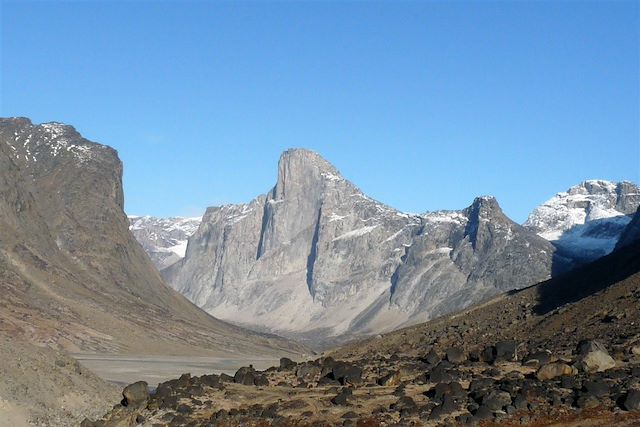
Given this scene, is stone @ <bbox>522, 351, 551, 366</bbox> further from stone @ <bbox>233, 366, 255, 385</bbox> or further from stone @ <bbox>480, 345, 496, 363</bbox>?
stone @ <bbox>233, 366, 255, 385</bbox>

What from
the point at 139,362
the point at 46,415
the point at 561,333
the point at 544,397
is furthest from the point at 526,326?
the point at 139,362

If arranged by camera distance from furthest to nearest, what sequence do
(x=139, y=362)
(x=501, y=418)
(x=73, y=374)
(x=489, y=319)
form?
(x=139, y=362) → (x=489, y=319) → (x=73, y=374) → (x=501, y=418)

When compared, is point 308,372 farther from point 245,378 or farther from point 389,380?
point 389,380

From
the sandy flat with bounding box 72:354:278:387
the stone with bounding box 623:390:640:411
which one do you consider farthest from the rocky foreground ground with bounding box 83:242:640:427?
the sandy flat with bounding box 72:354:278:387

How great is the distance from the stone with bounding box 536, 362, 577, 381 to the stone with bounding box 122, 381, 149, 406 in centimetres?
2645

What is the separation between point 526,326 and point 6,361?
46786 millimetres

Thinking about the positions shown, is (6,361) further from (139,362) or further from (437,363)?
(139,362)

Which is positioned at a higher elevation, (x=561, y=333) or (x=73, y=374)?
(x=561, y=333)

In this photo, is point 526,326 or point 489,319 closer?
point 526,326

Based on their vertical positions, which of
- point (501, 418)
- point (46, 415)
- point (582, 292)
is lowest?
point (46, 415)

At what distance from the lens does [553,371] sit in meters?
54.9

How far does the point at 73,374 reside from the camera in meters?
73.6

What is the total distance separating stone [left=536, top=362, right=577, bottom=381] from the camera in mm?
54781

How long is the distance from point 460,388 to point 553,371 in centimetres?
596
